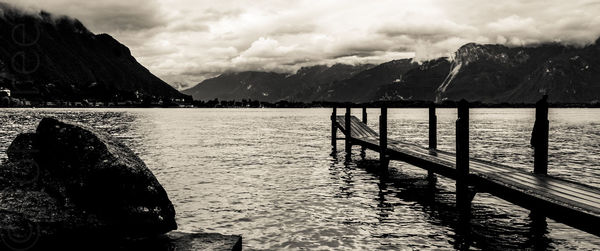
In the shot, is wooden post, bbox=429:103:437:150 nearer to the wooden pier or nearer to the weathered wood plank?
the wooden pier

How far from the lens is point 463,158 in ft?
44.0

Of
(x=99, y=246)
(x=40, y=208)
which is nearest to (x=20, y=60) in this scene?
(x=40, y=208)

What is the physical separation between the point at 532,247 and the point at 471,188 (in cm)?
250

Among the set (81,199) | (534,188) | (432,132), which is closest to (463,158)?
(534,188)

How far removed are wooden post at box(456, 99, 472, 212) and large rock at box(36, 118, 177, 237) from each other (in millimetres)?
8476

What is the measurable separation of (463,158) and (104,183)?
9777 millimetres

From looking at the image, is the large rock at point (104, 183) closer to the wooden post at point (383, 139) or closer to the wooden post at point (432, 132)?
the wooden post at point (383, 139)

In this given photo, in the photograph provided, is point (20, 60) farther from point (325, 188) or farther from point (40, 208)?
point (325, 188)

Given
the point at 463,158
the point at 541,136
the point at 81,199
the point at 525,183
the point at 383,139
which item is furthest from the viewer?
the point at 383,139

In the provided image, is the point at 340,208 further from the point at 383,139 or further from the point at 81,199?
the point at 81,199

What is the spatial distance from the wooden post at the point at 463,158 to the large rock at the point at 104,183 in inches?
334

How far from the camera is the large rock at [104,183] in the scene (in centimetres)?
914

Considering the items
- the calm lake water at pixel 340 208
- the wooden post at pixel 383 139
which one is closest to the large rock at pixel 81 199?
the calm lake water at pixel 340 208

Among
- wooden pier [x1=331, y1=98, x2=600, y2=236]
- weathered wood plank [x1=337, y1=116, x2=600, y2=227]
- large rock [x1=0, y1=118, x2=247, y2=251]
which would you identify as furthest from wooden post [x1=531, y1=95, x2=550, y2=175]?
large rock [x1=0, y1=118, x2=247, y2=251]
